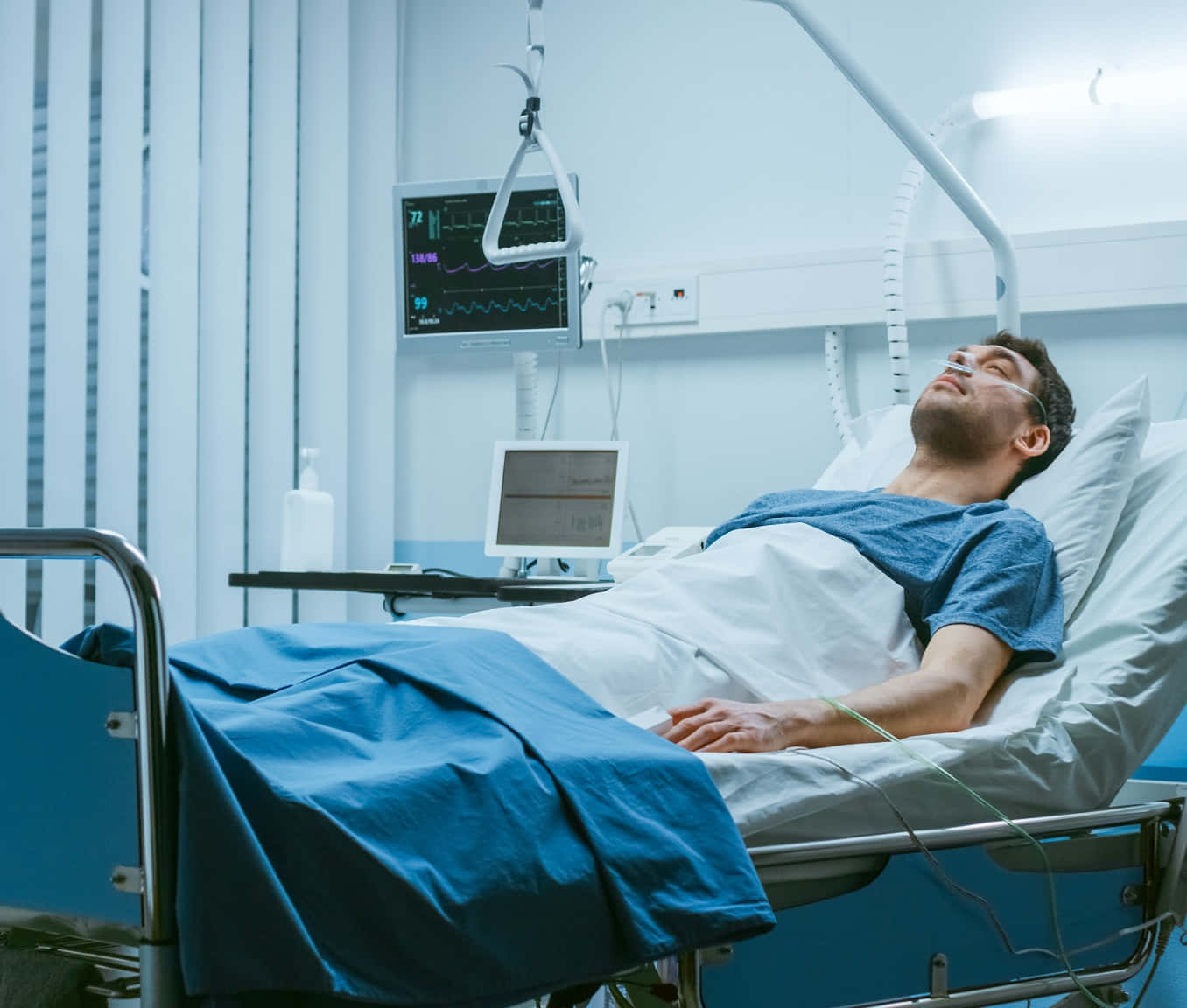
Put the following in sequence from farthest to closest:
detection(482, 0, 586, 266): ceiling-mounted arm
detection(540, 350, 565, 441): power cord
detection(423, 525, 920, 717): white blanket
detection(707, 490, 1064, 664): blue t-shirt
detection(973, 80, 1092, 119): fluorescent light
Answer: detection(540, 350, 565, 441): power cord, detection(973, 80, 1092, 119): fluorescent light, detection(482, 0, 586, 266): ceiling-mounted arm, detection(707, 490, 1064, 664): blue t-shirt, detection(423, 525, 920, 717): white blanket

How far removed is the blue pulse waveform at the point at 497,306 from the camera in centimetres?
271

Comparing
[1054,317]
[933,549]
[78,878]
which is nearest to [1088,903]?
[933,549]

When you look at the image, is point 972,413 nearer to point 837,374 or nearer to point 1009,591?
point 1009,591

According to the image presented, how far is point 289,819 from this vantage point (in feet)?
2.78

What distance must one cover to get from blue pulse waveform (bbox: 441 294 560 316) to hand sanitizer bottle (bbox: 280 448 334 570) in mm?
445

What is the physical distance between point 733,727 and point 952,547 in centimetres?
59

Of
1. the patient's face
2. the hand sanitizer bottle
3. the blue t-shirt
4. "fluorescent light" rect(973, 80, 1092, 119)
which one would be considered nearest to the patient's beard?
the patient's face

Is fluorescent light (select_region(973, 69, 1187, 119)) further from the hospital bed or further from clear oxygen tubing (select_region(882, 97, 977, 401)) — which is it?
the hospital bed

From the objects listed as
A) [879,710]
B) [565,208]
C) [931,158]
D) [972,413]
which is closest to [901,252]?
[931,158]

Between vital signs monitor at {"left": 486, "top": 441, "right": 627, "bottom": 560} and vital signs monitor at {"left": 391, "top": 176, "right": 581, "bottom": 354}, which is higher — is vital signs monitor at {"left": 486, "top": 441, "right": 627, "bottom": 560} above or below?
below

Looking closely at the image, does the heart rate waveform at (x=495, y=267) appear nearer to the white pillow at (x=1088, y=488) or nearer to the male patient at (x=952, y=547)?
the male patient at (x=952, y=547)

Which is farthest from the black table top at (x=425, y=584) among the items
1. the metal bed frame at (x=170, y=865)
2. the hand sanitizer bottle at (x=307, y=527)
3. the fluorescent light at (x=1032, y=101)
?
the fluorescent light at (x=1032, y=101)

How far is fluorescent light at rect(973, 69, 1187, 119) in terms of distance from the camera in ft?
7.95

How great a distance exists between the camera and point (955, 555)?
5.45ft
